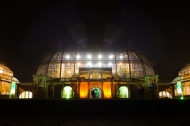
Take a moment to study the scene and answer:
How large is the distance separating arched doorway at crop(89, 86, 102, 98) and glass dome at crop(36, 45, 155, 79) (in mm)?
6572

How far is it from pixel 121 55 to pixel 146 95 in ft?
44.9

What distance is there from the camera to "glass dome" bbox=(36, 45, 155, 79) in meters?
47.8

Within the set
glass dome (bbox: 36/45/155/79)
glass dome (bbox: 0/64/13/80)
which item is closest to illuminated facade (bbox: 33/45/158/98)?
glass dome (bbox: 36/45/155/79)

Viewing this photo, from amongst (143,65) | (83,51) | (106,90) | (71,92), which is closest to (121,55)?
(143,65)

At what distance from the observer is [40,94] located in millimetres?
43531

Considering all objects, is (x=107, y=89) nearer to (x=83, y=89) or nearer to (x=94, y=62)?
(x=83, y=89)

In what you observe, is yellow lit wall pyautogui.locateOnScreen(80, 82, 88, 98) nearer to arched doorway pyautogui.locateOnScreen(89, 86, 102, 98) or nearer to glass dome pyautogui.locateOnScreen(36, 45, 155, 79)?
arched doorway pyautogui.locateOnScreen(89, 86, 102, 98)

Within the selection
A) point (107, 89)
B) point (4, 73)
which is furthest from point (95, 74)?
point (4, 73)

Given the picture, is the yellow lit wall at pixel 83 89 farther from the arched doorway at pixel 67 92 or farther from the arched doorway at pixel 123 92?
the arched doorway at pixel 123 92

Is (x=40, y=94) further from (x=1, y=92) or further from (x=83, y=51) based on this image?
(x=83, y=51)

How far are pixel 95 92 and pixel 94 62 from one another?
10060 millimetres

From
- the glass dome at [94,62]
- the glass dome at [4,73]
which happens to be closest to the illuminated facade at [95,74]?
the glass dome at [94,62]

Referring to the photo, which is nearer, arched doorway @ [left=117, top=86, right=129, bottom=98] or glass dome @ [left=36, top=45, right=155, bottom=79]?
arched doorway @ [left=117, top=86, right=129, bottom=98]

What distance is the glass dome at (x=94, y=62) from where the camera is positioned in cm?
4777
